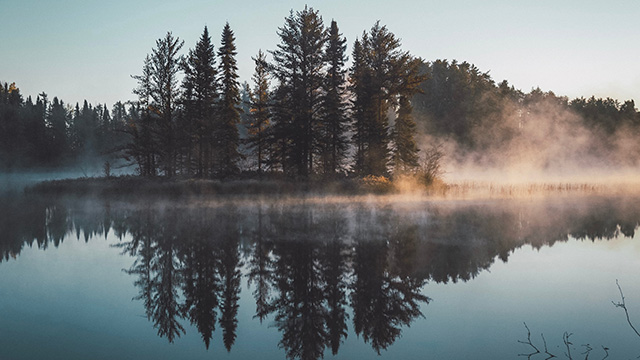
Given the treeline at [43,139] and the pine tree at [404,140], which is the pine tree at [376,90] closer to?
the pine tree at [404,140]

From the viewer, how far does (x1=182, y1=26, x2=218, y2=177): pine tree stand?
40125 mm

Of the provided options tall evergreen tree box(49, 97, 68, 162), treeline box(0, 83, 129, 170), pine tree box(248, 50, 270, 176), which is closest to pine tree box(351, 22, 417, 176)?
pine tree box(248, 50, 270, 176)

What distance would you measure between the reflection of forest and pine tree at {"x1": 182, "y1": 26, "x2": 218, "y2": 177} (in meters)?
15.3

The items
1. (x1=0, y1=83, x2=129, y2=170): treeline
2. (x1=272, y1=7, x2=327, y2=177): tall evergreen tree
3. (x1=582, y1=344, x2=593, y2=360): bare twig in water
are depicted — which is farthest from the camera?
(x1=0, y1=83, x2=129, y2=170): treeline

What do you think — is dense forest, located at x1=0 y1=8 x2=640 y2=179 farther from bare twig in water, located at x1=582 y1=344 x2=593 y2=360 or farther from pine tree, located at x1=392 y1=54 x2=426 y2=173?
bare twig in water, located at x1=582 y1=344 x2=593 y2=360

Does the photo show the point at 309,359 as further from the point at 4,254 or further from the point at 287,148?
the point at 287,148

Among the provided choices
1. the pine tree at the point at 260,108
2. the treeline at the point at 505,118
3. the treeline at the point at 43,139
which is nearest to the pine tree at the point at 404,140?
the pine tree at the point at 260,108

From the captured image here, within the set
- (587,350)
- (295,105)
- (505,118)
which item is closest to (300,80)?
(295,105)

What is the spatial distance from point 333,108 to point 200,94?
573 inches

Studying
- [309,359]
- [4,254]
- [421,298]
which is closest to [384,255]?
[421,298]

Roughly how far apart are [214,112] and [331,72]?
40.5 ft

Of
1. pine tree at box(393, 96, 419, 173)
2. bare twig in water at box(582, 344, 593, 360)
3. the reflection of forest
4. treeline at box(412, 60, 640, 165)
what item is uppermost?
treeline at box(412, 60, 640, 165)

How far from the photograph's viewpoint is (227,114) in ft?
130

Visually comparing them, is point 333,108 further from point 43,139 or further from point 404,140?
point 43,139
